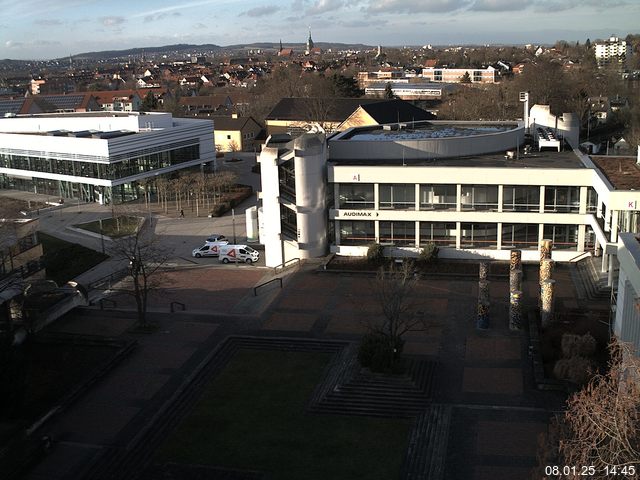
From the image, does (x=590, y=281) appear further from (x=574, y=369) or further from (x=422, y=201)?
(x=574, y=369)

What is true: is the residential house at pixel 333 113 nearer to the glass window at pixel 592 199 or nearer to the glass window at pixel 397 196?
the glass window at pixel 397 196

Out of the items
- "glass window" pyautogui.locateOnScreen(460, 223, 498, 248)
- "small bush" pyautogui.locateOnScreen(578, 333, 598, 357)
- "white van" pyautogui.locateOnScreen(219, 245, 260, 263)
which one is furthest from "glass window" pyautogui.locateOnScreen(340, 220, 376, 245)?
"small bush" pyautogui.locateOnScreen(578, 333, 598, 357)

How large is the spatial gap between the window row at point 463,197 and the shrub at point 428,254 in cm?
219

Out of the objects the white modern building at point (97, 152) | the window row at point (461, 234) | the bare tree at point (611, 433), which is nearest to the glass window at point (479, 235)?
the window row at point (461, 234)

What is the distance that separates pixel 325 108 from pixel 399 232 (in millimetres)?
42262

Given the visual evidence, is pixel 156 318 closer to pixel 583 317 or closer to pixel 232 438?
pixel 232 438

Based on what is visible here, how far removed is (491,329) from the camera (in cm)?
2738

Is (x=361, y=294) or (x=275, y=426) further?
(x=361, y=294)

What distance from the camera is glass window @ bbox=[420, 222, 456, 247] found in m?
36.6

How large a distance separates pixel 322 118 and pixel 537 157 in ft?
130

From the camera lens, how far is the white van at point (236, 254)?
3819cm

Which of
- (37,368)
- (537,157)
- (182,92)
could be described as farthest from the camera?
(182,92)

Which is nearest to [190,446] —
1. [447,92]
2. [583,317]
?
[583,317]

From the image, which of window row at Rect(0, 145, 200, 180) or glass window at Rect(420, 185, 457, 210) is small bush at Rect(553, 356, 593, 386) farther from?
window row at Rect(0, 145, 200, 180)
